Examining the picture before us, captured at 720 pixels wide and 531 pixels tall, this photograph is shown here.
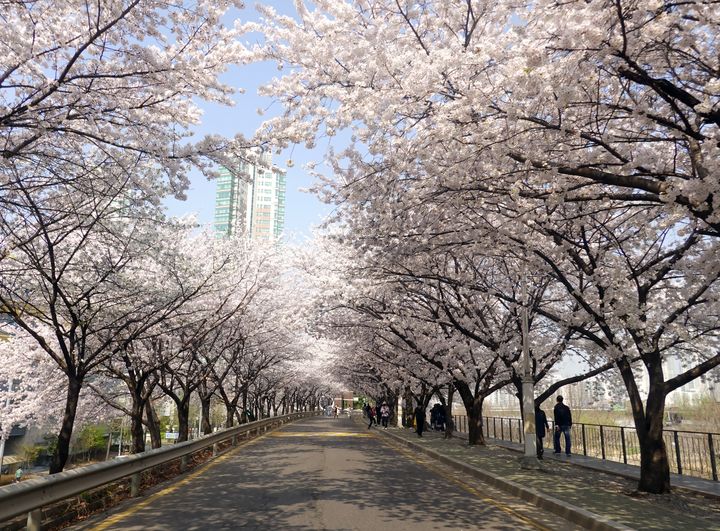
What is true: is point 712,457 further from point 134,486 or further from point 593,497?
point 134,486

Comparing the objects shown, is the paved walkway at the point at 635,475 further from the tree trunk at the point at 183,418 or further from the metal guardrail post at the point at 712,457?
the tree trunk at the point at 183,418

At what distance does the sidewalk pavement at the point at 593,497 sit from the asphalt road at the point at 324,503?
399 millimetres

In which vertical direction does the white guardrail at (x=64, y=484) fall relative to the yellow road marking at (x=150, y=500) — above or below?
above

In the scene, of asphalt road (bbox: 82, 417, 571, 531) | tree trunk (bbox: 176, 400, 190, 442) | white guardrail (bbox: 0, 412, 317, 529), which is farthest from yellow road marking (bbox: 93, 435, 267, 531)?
tree trunk (bbox: 176, 400, 190, 442)

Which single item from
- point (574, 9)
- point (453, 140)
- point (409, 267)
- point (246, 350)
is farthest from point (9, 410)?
point (574, 9)

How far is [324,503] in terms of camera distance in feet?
30.3

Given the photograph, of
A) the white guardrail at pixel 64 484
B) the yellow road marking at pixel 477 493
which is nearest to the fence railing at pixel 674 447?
the yellow road marking at pixel 477 493

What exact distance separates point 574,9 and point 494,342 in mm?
12477

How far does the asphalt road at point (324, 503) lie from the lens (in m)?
7.66

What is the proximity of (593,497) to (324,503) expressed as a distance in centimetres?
473

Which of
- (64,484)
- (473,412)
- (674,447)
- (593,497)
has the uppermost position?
(473,412)

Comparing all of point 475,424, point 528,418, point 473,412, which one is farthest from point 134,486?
point 473,412

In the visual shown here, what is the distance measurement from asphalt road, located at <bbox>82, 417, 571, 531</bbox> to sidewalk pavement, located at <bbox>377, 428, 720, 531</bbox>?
40 cm

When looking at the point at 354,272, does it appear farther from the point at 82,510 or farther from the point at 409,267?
the point at 82,510
